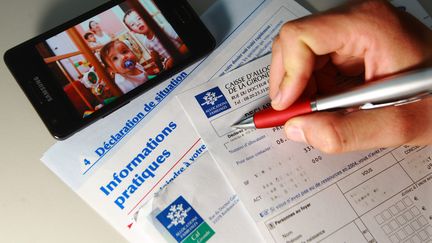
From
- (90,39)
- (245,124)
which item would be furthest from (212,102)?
(90,39)

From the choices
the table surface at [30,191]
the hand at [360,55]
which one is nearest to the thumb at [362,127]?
the hand at [360,55]

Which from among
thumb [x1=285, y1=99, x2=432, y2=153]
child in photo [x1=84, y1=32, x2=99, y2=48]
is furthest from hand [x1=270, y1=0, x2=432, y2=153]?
child in photo [x1=84, y1=32, x2=99, y2=48]

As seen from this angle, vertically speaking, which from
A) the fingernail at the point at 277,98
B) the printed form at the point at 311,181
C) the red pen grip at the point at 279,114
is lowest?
the printed form at the point at 311,181

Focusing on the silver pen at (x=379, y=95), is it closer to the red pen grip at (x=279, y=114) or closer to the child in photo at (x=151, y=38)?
the red pen grip at (x=279, y=114)

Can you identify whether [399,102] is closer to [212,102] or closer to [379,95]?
[379,95]

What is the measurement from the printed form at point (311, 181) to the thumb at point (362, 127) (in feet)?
0.13

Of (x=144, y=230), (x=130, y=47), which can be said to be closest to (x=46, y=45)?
(x=130, y=47)

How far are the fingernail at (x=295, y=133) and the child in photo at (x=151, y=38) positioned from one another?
0.52 ft

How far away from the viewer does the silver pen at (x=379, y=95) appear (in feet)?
1.35

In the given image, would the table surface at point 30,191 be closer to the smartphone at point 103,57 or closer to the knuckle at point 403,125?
the smartphone at point 103,57

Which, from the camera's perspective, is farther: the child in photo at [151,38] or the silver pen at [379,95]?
the child in photo at [151,38]

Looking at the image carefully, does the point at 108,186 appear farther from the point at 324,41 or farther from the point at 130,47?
the point at 324,41

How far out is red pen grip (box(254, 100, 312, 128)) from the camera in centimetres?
46

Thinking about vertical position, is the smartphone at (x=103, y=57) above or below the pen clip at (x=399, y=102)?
above
